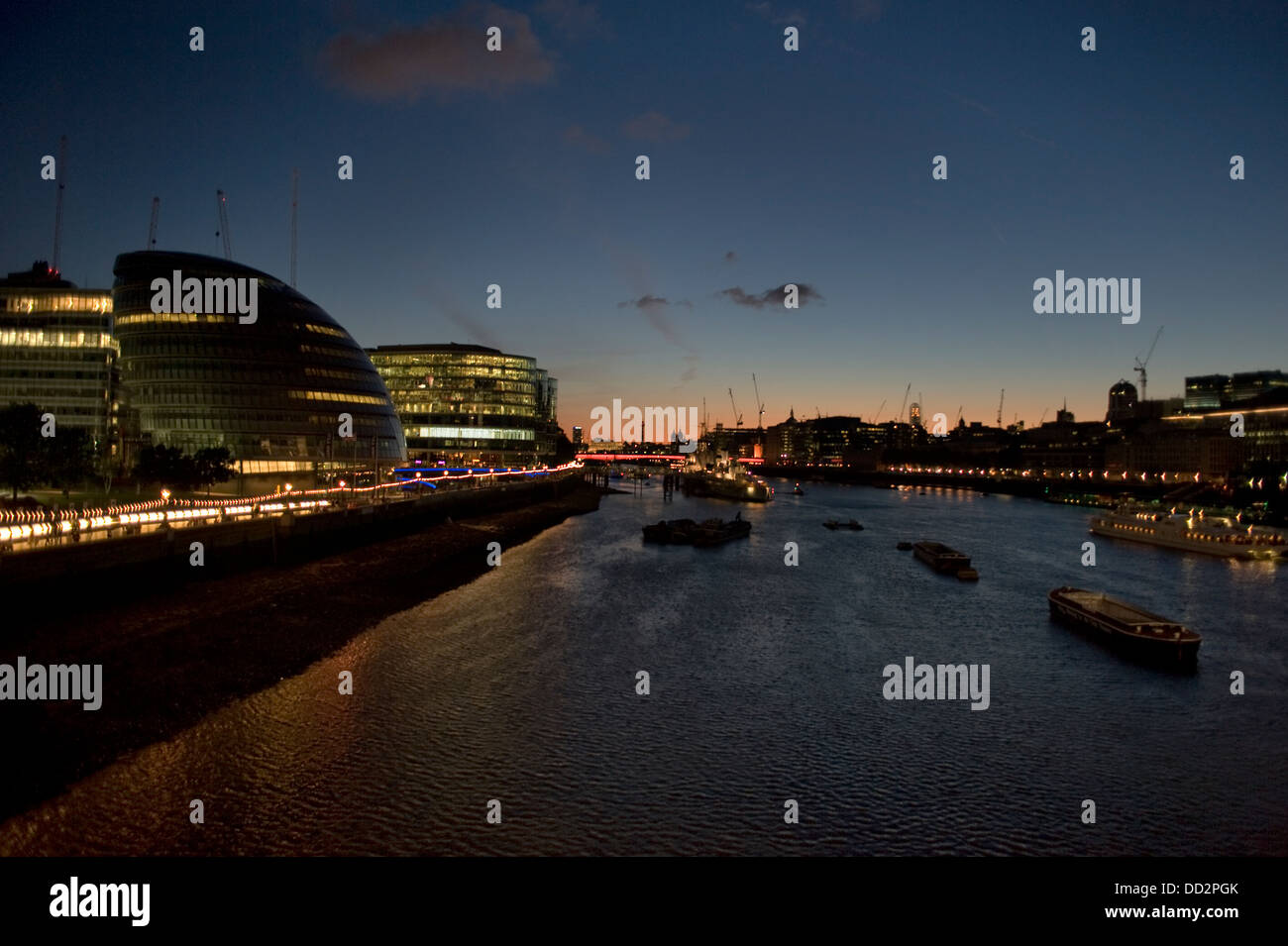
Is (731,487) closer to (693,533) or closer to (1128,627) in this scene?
(693,533)

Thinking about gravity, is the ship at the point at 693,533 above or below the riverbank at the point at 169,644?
below

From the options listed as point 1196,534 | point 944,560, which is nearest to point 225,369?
point 944,560

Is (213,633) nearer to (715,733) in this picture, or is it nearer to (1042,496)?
(715,733)

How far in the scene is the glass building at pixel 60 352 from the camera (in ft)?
263

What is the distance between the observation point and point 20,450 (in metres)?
46.9

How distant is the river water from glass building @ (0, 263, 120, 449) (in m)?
66.6

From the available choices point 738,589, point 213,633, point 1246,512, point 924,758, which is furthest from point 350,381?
point 1246,512

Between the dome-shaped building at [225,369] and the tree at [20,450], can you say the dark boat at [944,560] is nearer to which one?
the tree at [20,450]

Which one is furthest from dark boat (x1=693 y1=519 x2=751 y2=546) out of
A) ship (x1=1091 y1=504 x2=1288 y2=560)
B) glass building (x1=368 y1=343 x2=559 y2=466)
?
glass building (x1=368 y1=343 x2=559 y2=466)

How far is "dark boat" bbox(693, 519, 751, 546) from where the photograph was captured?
215 feet

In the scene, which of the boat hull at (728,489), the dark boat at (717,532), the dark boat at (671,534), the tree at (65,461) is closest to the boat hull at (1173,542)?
the dark boat at (717,532)

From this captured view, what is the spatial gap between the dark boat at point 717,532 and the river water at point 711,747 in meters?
27.6

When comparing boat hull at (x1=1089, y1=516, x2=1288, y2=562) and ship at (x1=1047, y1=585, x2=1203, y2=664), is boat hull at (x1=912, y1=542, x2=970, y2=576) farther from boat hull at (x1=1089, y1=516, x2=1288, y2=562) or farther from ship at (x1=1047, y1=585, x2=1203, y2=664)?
boat hull at (x1=1089, y1=516, x2=1288, y2=562)
